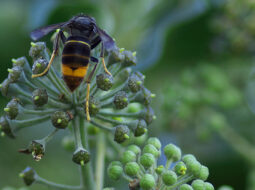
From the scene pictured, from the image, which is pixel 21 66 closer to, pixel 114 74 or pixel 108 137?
pixel 114 74

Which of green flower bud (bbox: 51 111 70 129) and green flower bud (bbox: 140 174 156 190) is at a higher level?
green flower bud (bbox: 51 111 70 129)

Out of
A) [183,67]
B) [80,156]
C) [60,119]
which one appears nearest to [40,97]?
[60,119]

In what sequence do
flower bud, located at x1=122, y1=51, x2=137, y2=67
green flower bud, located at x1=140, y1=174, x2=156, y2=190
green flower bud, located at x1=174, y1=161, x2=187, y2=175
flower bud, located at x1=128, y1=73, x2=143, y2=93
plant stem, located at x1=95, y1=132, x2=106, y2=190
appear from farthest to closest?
1. plant stem, located at x1=95, y1=132, x2=106, y2=190
2. flower bud, located at x1=122, y1=51, x2=137, y2=67
3. flower bud, located at x1=128, y1=73, x2=143, y2=93
4. green flower bud, located at x1=174, y1=161, x2=187, y2=175
5. green flower bud, located at x1=140, y1=174, x2=156, y2=190

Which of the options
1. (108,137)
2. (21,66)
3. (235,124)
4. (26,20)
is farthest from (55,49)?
(235,124)

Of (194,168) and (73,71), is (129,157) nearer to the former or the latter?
(194,168)

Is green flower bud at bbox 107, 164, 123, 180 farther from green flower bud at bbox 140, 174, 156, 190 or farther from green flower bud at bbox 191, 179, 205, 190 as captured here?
green flower bud at bbox 191, 179, 205, 190

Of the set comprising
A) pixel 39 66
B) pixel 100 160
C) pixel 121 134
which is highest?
pixel 39 66

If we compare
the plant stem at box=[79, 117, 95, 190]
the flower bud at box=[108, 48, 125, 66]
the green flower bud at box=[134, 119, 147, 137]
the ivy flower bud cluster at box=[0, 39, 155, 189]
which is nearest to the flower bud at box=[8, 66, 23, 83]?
the ivy flower bud cluster at box=[0, 39, 155, 189]
